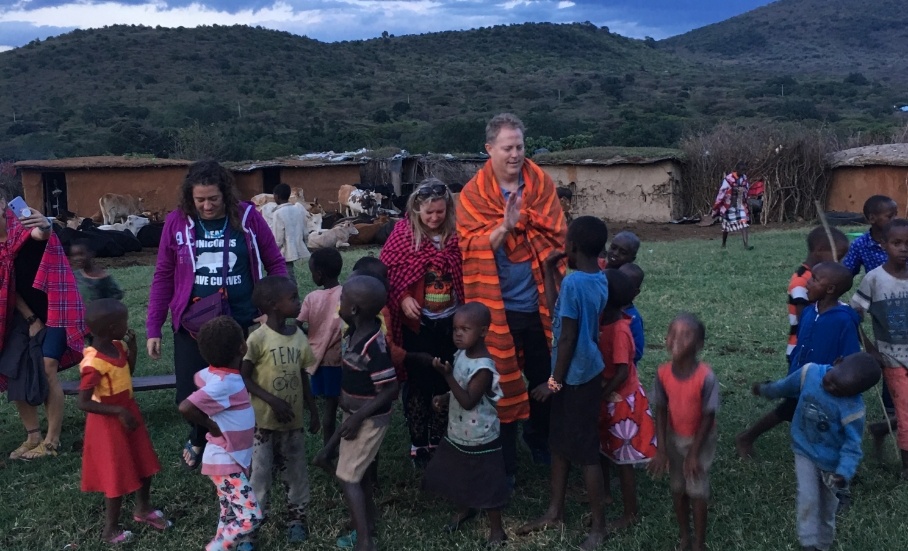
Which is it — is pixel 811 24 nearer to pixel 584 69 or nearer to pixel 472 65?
pixel 584 69

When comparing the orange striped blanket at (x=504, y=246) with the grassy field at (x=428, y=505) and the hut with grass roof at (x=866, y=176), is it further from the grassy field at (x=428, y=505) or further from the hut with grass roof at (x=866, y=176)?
the hut with grass roof at (x=866, y=176)

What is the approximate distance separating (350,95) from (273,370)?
175ft

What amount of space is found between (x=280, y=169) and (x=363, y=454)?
822 inches

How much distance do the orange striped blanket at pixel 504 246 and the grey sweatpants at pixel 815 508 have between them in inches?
55.5

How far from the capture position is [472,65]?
227 feet

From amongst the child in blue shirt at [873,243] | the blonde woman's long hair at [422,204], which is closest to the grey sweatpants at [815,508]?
the child in blue shirt at [873,243]

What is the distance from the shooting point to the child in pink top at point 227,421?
3672 mm

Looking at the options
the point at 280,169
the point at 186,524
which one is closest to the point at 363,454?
the point at 186,524

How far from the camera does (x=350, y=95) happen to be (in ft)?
183

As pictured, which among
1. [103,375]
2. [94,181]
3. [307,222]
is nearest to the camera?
[103,375]

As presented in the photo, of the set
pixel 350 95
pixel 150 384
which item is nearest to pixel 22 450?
pixel 150 384

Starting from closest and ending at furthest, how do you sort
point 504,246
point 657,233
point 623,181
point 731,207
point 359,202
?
point 504,246 → point 731,207 → point 657,233 → point 359,202 → point 623,181

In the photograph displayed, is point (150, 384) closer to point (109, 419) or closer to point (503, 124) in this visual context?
point (109, 419)

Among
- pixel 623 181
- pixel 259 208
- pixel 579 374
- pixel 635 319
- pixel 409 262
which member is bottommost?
pixel 579 374
